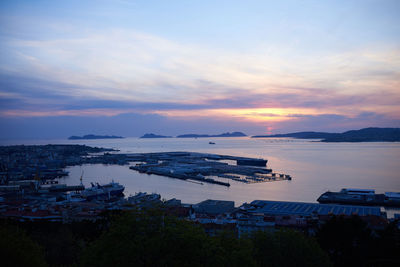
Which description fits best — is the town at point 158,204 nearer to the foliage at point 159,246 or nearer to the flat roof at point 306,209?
the flat roof at point 306,209

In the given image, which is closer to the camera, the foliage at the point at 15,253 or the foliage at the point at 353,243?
the foliage at the point at 15,253

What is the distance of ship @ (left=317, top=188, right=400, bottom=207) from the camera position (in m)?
9.62

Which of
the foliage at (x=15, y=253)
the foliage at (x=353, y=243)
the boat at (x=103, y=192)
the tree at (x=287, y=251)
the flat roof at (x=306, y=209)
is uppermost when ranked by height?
the foliage at (x=15, y=253)

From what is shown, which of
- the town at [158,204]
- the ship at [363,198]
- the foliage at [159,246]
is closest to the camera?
the foliage at [159,246]

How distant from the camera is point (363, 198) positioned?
10016mm

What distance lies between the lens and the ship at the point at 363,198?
9.62 m

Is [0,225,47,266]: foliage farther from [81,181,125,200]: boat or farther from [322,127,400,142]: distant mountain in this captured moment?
[322,127,400,142]: distant mountain

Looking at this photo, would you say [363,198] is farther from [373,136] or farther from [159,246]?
[373,136]

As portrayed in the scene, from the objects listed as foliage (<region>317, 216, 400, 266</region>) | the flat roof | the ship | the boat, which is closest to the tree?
foliage (<region>317, 216, 400, 266</region>)

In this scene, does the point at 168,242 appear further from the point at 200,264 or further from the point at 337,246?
the point at 337,246

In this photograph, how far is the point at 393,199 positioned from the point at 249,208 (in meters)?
4.96

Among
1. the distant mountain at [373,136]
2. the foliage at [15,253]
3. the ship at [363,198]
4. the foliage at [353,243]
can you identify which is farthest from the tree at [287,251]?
the distant mountain at [373,136]

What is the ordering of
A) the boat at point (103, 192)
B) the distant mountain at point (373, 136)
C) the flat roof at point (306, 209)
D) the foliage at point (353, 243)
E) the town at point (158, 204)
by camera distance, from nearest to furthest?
the foliage at point (353, 243) < the town at point (158, 204) < the flat roof at point (306, 209) < the boat at point (103, 192) < the distant mountain at point (373, 136)

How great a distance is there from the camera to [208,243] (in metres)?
2.21
